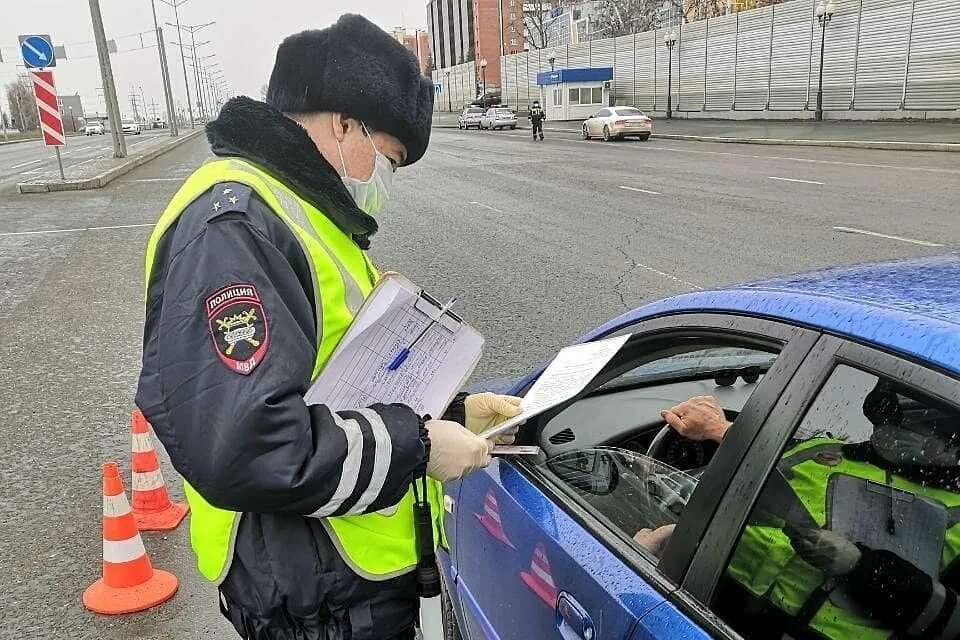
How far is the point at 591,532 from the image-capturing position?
1.71 m

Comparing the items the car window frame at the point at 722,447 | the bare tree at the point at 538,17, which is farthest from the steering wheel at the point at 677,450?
the bare tree at the point at 538,17

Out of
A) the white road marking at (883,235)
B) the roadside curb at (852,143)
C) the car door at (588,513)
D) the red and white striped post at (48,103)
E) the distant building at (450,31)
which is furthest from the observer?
the distant building at (450,31)

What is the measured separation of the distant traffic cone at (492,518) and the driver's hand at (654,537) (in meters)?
0.37

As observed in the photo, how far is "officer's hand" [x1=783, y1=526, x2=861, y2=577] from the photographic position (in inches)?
54.2

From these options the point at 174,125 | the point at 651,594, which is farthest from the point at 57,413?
the point at 174,125

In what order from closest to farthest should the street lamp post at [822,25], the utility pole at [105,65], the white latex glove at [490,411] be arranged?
the white latex glove at [490,411] → the utility pole at [105,65] → the street lamp post at [822,25]

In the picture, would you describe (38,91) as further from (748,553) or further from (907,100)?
(907,100)

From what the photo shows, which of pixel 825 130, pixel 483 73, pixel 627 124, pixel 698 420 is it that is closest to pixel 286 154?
pixel 698 420

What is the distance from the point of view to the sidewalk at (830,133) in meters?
21.4

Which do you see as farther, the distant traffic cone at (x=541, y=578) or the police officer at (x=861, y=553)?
the distant traffic cone at (x=541, y=578)

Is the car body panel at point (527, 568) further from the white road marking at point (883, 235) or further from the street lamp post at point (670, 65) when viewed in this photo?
the street lamp post at point (670, 65)

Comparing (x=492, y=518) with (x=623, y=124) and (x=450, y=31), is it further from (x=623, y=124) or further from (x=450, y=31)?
(x=450, y=31)

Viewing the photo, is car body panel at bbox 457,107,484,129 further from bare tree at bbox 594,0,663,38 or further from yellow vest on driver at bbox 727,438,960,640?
yellow vest on driver at bbox 727,438,960,640

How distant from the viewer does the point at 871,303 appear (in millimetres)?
1330
